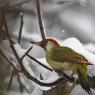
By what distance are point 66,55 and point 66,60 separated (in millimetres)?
17

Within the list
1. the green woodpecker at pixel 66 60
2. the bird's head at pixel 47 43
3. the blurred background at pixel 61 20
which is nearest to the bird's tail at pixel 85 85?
the green woodpecker at pixel 66 60

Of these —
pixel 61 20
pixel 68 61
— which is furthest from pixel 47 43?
pixel 61 20

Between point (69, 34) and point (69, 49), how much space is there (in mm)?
1454

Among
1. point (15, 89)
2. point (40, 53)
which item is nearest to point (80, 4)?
point (15, 89)

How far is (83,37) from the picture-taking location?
2.97 m

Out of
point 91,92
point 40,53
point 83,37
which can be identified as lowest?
point 83,37

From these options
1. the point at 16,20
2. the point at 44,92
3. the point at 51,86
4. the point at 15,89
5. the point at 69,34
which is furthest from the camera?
the point at 69,34

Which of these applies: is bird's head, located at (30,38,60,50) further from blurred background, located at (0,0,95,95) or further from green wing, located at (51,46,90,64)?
blurred background, located at (0,0,95,95)

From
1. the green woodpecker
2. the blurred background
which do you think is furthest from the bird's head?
the blurred background

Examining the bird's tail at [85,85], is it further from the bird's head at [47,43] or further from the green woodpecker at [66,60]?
the bird's head at [47,43]

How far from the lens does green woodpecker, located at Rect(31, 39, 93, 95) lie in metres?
1.44

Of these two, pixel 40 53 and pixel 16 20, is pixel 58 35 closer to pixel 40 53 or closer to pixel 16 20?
pixel 16 20

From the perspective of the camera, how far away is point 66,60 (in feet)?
4.92

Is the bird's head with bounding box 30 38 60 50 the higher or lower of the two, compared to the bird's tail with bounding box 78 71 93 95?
higher
